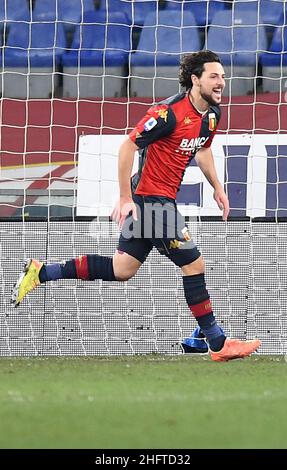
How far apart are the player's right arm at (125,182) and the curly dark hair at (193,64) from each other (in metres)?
0.66

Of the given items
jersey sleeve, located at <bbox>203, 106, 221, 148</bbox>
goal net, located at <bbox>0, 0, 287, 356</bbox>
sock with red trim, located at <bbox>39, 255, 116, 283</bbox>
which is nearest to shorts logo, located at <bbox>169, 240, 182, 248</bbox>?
sock with red trim, located at <bbox>39, 255, 116, 283</bbox>

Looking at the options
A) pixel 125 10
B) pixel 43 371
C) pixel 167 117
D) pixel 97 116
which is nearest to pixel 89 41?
pixel 125 10

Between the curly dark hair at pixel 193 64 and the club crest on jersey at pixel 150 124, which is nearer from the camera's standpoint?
the club crest on jersey at pixel 150 124

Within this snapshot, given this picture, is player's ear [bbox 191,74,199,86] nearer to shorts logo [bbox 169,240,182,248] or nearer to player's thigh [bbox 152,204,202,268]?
player's thigh [bbox 152,204,202,268]

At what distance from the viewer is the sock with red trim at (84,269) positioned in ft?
25.2

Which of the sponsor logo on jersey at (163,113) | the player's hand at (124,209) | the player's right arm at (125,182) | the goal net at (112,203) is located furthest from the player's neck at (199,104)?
the goal net at (112,203)

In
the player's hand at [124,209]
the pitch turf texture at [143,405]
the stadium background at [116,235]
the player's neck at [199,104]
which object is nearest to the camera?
the pitch turf texture at [143,405]

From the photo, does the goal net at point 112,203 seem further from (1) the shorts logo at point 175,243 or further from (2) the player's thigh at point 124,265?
(1) the shorts logo at point 175,243

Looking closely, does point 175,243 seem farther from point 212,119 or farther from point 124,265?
point 212,119

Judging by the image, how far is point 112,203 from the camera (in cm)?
962

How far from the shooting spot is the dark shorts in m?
7.47

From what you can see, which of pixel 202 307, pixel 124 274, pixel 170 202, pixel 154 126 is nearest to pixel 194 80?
pixel 154 126

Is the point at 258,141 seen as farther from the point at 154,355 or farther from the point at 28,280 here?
the point at 28,280

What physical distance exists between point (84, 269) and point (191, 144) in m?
1.09
